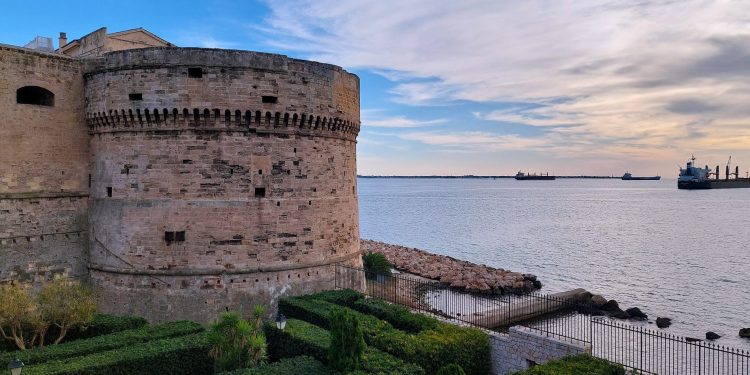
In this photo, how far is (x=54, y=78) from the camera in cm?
2059

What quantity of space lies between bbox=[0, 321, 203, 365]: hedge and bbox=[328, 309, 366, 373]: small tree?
20.4 ft

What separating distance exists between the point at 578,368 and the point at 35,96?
22605mm

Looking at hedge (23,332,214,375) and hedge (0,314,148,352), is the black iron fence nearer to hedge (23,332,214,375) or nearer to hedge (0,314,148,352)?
hedge (23,332,214,375)

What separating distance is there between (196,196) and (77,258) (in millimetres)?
6345

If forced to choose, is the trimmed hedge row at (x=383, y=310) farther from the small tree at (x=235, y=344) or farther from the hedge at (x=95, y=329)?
the hedge at (x=95, y=329)

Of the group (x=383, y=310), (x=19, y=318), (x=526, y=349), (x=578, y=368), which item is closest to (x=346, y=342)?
(x=383, y=310)

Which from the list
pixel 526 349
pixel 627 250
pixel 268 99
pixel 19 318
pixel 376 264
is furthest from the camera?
pixel 627 250

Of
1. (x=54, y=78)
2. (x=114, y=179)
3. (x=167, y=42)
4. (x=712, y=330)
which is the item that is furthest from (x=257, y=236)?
(x=712, y=330)

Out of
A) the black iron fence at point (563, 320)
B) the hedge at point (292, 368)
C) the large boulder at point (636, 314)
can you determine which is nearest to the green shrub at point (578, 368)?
the hedge at point (292, 368)

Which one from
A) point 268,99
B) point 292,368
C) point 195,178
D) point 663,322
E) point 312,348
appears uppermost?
point 268,99

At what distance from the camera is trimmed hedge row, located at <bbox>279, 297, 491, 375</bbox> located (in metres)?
14.8

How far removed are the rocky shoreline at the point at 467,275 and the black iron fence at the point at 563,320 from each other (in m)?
0.84

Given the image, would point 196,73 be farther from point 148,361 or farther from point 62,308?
point 148,361

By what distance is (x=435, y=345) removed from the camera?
49.6 ft
